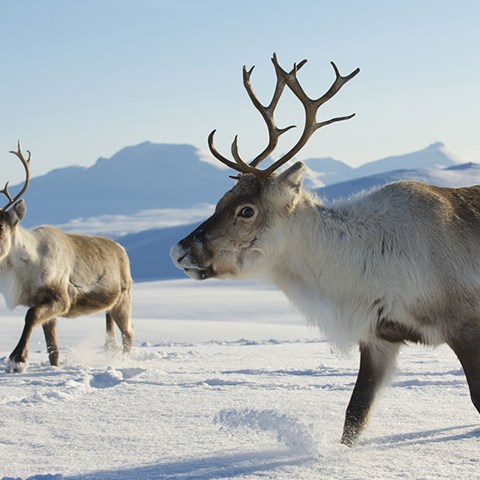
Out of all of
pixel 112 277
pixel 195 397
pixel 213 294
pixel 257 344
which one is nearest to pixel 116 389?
pixel 195 397

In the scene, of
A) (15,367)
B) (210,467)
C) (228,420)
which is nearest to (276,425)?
(228,420)

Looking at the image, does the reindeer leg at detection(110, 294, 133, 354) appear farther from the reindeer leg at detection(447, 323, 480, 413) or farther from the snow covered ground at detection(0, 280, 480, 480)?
the reindeer leg at detection(447, 323, 480, 413)

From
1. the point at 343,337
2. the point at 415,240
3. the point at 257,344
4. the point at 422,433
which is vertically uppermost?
the point at 415,240

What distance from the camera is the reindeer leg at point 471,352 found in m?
3.80

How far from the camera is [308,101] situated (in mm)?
4660

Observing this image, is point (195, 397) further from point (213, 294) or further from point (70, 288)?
point (213, 294)

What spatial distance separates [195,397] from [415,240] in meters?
1.94

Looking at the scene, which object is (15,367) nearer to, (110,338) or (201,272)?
(110,338)

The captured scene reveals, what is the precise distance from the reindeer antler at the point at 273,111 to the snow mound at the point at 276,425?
4.01 feet

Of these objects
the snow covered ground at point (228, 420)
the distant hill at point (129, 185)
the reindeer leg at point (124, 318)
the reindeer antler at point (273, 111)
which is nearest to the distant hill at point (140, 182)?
the distant hill at point (129, 185)

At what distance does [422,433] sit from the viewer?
4086 millimetres

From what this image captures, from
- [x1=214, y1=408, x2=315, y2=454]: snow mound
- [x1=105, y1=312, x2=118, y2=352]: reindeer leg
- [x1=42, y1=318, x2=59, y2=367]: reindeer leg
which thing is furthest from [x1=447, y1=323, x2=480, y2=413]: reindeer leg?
[x1=105, y1=312, x2=118, y2=352]: reindeer leg

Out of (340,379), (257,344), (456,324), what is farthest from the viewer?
(257,344)

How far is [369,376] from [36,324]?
4.11 metres
